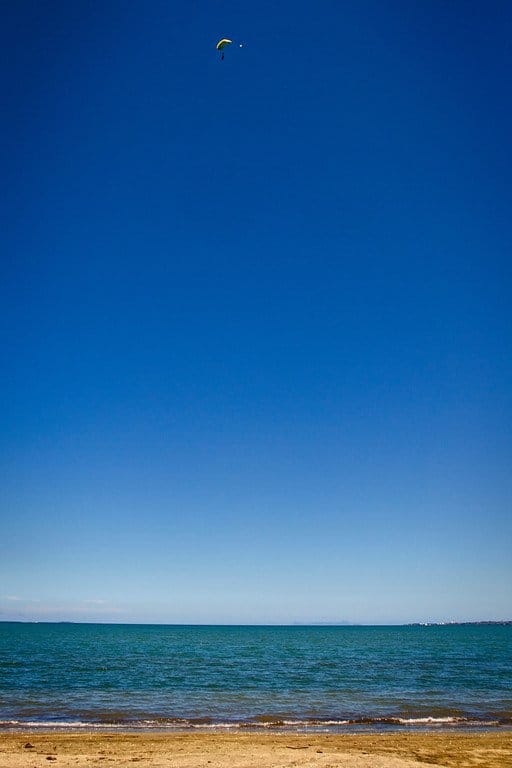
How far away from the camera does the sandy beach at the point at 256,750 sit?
14781 millimetres

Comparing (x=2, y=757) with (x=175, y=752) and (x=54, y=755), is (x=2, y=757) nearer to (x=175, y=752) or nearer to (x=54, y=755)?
(x=54, y=755)

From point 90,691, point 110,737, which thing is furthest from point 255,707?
point 90,691

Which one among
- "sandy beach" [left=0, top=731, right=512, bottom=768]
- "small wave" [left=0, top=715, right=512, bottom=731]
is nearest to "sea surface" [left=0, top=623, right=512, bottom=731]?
"small wave" [left=0, top=715, right=512, bottom=731]

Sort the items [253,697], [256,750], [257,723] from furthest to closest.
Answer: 1. [253,697]
2. [257,723]
3. [256,750]

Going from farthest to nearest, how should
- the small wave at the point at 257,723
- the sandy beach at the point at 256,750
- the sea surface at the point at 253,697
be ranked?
the sea surface at the point at 253,697 → the small wave at the point at 257,723 → the sandy beach at the point at 256,750

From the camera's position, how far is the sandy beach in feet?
48.5

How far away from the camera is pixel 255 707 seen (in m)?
25.6

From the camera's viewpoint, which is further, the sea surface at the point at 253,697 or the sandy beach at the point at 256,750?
the sea surface at the point at 253,697

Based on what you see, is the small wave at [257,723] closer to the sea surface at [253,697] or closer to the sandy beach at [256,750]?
the sea surface at [253,697]

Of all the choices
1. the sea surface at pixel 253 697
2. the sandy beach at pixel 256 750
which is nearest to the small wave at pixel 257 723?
the sea surface at pixel 253 697

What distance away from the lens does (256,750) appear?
54.0ft

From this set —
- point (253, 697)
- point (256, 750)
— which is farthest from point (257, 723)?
point (253, 697)

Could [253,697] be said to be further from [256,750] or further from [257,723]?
[256,750]

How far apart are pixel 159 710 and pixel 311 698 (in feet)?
28.9
